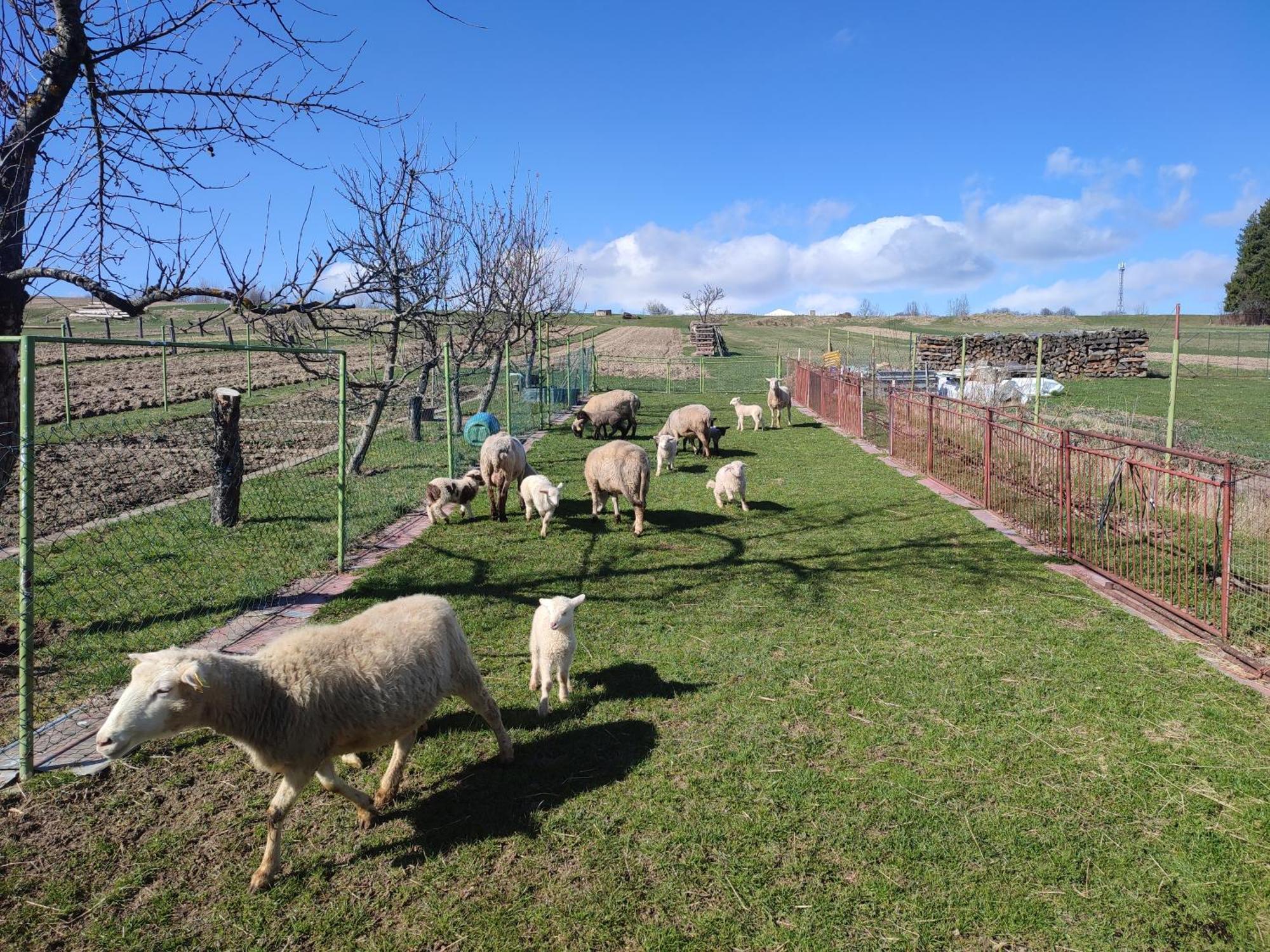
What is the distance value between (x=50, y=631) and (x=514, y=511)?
5.45 m

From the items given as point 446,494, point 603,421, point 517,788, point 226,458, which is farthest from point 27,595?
point 603,421

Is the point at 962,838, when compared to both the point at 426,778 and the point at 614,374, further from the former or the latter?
the point at 614,374

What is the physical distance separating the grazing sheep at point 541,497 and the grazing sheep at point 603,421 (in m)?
7.57

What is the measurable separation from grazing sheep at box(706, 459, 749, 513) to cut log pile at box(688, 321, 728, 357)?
41826 mm

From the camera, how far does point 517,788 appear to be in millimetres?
3865

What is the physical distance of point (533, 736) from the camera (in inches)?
172

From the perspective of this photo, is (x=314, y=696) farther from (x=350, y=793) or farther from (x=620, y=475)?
(x=620, y=475)

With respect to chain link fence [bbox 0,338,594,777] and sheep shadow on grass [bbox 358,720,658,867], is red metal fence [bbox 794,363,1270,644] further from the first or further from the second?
chain link fence [bbox 0,338,594,777]

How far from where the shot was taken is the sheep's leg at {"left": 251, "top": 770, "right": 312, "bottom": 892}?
321 cm

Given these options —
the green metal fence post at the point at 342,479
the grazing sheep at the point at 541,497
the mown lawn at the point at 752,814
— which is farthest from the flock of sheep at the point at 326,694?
the grazing sheep at the point at 541,497

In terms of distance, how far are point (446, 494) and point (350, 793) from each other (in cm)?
601

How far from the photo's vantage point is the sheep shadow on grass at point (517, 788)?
3508 millimetres

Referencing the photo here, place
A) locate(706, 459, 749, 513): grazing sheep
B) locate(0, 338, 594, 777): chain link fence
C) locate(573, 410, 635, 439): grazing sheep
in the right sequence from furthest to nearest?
locate(573, 410, 635, 439): grazing sheep, locate(706, 459, 749, 513): grazing sheep, locate(0, 338, 594, 777): chain link fence

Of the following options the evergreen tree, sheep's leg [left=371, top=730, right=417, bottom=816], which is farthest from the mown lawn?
the evergreen tree
